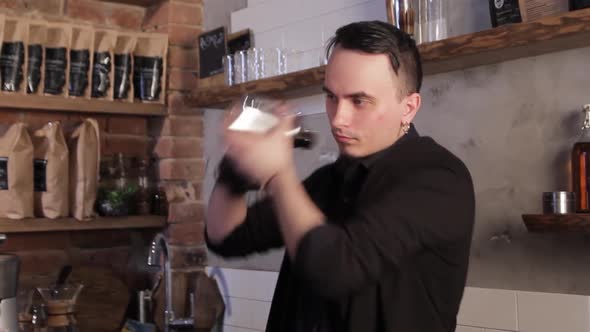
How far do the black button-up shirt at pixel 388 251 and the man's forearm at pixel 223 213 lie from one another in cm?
3

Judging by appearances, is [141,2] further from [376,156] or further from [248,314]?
[376,156]

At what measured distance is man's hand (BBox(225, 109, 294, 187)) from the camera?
3.97ft

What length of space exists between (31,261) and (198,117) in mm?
868

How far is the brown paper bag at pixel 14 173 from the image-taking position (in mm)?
2834

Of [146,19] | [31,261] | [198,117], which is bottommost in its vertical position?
[31,261]

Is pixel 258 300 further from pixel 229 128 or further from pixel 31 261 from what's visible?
pixel 229 128

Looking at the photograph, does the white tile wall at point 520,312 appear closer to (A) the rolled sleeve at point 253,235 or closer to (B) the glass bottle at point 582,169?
(B) the glass bottle at point 582,169

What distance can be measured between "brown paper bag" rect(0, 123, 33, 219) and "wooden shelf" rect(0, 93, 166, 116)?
9cm

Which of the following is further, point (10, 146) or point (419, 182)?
point (10, 146)

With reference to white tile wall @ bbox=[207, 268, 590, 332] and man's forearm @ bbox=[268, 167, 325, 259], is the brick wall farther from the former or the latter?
man's forearm @ bbox=[268, 167, 325, 259]

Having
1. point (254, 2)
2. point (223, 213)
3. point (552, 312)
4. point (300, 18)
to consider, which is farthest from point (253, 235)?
point (254, 2)

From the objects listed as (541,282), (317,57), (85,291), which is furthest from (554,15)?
(85,291)

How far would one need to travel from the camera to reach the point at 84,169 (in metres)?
3.00

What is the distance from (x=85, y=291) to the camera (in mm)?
3043
